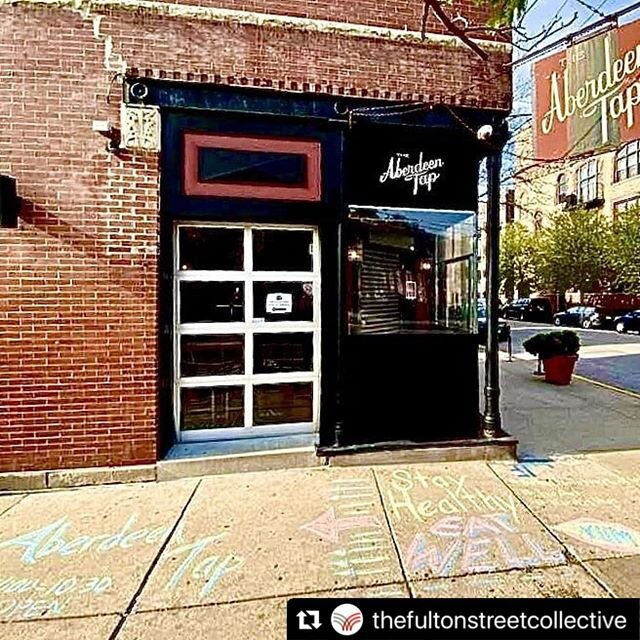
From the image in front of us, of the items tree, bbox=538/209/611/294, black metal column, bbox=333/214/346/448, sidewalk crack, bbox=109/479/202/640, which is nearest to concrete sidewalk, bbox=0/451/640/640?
sidewalk crack, bbox=109/479/202/640

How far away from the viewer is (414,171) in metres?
5.35

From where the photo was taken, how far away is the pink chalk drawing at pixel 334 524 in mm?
3689

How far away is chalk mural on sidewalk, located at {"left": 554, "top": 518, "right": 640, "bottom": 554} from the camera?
137 inches

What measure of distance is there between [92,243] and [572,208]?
38.2 m

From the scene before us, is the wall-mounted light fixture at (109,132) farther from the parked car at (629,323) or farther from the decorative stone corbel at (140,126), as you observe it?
the parked car at (629,323)

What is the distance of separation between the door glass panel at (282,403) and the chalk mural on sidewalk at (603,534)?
2.83 metres

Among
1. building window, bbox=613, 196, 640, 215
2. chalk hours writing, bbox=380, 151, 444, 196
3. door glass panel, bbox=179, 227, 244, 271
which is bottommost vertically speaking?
door glass panel, bbox=179, 227, 244, 271

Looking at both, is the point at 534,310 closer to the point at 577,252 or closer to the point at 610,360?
the point at 577,252

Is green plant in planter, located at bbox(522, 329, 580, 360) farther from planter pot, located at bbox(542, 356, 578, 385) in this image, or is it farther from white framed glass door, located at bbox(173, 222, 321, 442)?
white framed glass door, located at bbox(173, 222, 321, 442)

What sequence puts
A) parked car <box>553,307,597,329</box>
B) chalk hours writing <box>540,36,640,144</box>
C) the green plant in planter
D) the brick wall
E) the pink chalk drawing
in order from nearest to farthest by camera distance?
1. the pink chalk drawing
2. chalk hours writing <box>540,36,640,144</box>
3. the brick wall
4. the green plant in planter
5. parked car <box>553,307,597,329</box>

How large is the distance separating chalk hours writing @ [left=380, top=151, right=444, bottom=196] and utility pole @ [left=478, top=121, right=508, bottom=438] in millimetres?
667

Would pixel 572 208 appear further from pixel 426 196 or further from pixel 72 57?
pixel 72 57

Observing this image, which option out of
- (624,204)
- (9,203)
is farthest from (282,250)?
(624,204)

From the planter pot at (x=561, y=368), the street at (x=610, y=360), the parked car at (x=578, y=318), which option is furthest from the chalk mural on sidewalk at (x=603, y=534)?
the parked car at (x=578, y=318)
